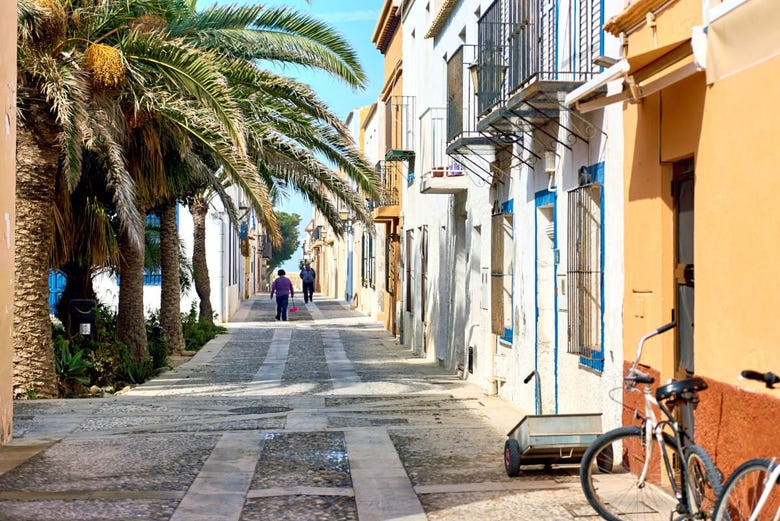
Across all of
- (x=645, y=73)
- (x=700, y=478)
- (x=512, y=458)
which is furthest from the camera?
(x=512, y=458)

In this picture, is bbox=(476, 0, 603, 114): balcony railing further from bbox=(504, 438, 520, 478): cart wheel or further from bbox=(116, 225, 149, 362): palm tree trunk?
bbox=(116, 225, 149, 362): palm tree trunk

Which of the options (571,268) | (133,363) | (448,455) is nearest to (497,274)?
(571,268)

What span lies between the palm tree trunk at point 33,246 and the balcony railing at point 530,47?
547 cm

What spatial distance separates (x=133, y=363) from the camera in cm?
1773

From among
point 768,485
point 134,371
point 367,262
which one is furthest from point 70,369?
point 367,262

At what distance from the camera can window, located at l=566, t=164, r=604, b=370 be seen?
9.23 metres

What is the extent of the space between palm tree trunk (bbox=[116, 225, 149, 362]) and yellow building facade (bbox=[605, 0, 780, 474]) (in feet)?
36.5

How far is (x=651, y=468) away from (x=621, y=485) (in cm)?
22

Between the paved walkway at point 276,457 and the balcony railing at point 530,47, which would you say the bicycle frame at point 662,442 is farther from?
the balcony railing at point 530,47

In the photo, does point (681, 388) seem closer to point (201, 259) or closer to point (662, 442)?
point (662, 442)

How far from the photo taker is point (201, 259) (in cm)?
2741

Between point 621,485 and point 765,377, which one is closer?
point 765,377

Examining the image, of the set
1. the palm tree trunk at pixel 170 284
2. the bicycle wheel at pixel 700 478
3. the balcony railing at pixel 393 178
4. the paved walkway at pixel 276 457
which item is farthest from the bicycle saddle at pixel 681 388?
the balcony railing at pixel 393 178

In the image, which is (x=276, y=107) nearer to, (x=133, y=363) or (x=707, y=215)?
(x=133, y=363)
